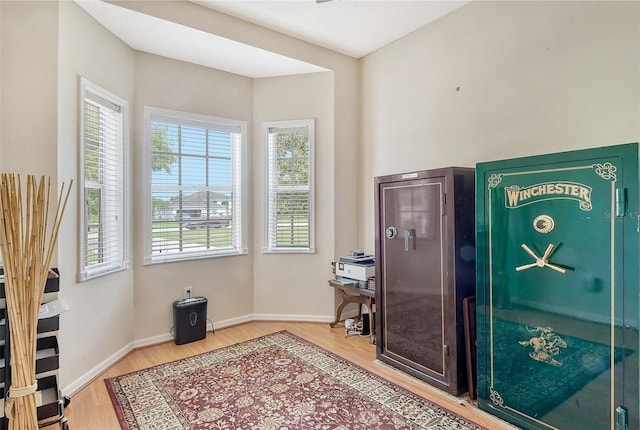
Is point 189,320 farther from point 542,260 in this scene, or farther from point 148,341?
point 542,260

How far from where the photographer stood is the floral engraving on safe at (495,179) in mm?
2248

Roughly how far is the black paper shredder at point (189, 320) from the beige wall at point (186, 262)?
17 cm

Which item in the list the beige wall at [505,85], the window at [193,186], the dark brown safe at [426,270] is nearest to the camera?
the beige wall at [505,85]

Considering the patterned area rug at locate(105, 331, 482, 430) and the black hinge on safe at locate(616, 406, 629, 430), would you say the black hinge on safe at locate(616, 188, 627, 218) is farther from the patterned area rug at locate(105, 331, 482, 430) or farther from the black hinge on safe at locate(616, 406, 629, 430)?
the patterned area rug at locate(105, 331, 482, 430)

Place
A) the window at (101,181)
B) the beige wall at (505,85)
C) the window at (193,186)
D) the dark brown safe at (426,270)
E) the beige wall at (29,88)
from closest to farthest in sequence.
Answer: the beige wall at (505,85) → the beige wall at (29,88) → the dark brown safe at (426,270) → the window at (101,181) → the window at (193,186)

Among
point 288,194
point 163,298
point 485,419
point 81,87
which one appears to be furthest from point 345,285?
point 81,87

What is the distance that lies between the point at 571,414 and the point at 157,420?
8.48 feet

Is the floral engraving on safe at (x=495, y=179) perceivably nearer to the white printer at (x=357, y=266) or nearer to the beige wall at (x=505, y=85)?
the beige wall at (x=505, y=85)

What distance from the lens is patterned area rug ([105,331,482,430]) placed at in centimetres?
224

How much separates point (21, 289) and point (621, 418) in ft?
10.7

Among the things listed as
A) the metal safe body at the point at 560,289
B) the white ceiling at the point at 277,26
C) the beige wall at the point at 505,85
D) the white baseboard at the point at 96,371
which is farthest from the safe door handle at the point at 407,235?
the white baseboard at the point at 96,371

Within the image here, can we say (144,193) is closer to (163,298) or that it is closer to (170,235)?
(170,235)

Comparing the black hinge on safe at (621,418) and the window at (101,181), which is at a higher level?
the window at (101,181)

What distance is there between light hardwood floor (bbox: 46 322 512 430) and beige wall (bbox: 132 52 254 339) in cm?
29
